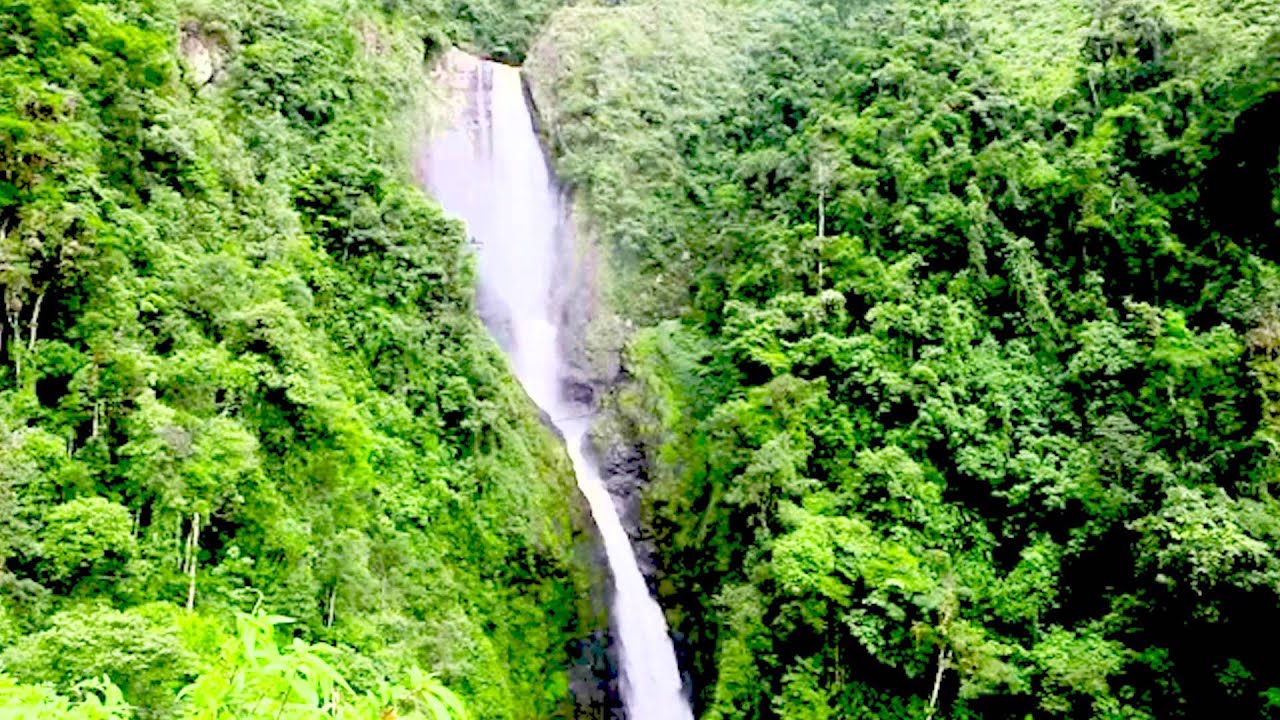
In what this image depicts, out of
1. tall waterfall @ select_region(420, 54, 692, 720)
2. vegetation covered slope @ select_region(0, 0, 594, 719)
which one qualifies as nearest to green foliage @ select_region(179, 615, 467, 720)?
vegetation covered slope @ select_region(0, 0, 594, 719)

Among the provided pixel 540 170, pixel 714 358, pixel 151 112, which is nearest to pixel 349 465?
pixel 151 112

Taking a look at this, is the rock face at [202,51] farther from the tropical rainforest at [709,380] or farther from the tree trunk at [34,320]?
the tree trunk at [34,320]

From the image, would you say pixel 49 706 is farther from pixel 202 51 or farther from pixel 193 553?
pixel 202 51

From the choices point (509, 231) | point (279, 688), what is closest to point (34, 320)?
point (279, 688)

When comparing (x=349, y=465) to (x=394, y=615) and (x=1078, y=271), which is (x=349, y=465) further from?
(x=1078, y=271)

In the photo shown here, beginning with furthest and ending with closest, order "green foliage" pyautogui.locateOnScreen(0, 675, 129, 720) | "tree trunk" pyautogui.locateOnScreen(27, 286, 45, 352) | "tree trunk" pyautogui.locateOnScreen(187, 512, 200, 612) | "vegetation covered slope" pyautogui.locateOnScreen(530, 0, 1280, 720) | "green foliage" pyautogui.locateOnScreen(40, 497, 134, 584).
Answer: "vegetation covered slope" pyautogui.locateOnScreen(530, 0, 1280, 720), "tree trunk" pyautogui.locateOnScreen(27, 286, 45, 352), "tree trunk" pyautogui.locateOnScreen(187, 512, 200, 612), "green foliage" pyautogui.locateOnScreen(40, 497, 134, 584), "green foliage" pyautogui.locateOnScreen(0, 675, 129, 720)

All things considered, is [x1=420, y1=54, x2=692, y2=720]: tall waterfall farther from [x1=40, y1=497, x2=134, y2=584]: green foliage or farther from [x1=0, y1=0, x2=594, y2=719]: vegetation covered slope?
[x1=40, y1=497, x2=134, y2=584]: green foliage

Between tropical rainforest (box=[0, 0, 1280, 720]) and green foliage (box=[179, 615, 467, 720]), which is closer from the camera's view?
green foliage (box=[179, 615, 467, 720])
